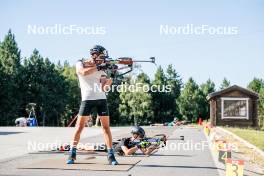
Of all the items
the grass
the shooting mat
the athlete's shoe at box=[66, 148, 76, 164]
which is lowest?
the shooting mat

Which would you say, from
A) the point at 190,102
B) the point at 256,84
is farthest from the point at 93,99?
the point at 256,84

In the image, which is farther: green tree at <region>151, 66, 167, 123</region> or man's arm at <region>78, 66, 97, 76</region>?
green tree at <region>151, 66, 167, 123</region>

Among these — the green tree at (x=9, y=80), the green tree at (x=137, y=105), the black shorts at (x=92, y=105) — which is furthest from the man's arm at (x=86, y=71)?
the green tree at (x=137, y=105)

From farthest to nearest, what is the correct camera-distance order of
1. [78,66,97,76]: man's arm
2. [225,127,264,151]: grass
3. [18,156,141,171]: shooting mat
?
[225,127,264,151]: grass
[78,66,97,76]: man's arm
[18,156,141,171]: shooting mat

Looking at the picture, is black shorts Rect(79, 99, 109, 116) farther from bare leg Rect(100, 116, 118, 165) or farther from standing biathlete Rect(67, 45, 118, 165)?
bare leg Rect(100, 116, 118, 165)

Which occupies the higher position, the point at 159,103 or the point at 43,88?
the point at 43,88

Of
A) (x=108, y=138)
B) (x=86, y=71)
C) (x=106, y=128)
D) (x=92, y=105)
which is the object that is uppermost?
(x=86, y=71)

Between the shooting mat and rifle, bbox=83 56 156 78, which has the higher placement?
rifle, bbox=83 56 156 78

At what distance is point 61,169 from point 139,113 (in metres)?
78.2

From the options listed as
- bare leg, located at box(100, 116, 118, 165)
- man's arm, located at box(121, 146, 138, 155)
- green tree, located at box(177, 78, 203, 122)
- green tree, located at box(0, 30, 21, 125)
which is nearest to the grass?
man's arm, located at box(121, 146, 138, 155)

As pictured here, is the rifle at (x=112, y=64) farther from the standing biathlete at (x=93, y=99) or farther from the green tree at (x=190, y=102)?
the green tree at (x=190, y=102)

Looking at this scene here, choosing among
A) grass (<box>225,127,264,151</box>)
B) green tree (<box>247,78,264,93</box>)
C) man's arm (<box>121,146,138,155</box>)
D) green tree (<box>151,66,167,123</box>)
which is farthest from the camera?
green tree (<box>247,78,264,93</box>)

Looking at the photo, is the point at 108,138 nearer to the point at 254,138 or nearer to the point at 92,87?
the point at 92,87

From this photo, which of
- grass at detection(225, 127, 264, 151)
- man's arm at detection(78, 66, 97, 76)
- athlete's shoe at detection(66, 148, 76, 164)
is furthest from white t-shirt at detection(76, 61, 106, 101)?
grass at detection(225, 127, 264, 151)
